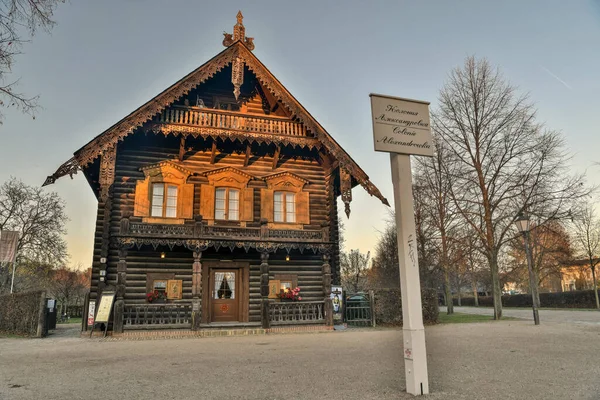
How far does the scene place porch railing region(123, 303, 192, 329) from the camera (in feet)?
55.3

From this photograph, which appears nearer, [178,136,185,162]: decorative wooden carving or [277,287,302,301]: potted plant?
[178,136,185,162]: decorative wooden carving

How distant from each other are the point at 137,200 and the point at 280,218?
6446mm

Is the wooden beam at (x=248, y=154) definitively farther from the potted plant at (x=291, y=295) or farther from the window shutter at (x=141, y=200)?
the potted plant at (x=291, y=295)

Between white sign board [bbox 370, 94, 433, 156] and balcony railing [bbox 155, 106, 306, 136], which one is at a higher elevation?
balcony railing [bbox 155, 106, 306, 136]

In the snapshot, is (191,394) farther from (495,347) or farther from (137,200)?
(137,200)

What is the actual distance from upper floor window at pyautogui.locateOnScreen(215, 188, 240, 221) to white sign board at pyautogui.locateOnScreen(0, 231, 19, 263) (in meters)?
13.3

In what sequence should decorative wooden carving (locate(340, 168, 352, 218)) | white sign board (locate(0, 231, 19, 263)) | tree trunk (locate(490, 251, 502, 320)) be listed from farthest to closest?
white sign board (locate(0, 231, 19, 263)) < tree trunk (locate(490, 251, 502, 320)) < decorative wooden carving (locate(340, 168, 352, 218))

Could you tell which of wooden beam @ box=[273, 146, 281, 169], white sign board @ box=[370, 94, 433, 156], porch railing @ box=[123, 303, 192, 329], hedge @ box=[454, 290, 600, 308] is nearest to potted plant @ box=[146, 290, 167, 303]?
Answer: porch railing @ box=[123, 303, 192, 329]

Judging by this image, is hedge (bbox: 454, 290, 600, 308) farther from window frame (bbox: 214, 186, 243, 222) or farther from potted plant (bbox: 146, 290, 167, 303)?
potted plant (bbox: 146, 290, 167, 303)

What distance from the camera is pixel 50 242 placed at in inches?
1447

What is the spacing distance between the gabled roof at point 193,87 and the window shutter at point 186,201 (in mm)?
3327

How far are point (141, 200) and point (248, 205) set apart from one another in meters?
4.68

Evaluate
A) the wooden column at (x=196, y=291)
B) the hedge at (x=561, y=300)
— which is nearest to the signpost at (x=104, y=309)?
the wooden column at (x=196, y=291)

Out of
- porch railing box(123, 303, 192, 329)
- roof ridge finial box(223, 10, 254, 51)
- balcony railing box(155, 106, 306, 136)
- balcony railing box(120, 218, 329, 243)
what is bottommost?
porch railing box(123, 303, 192, 329)
